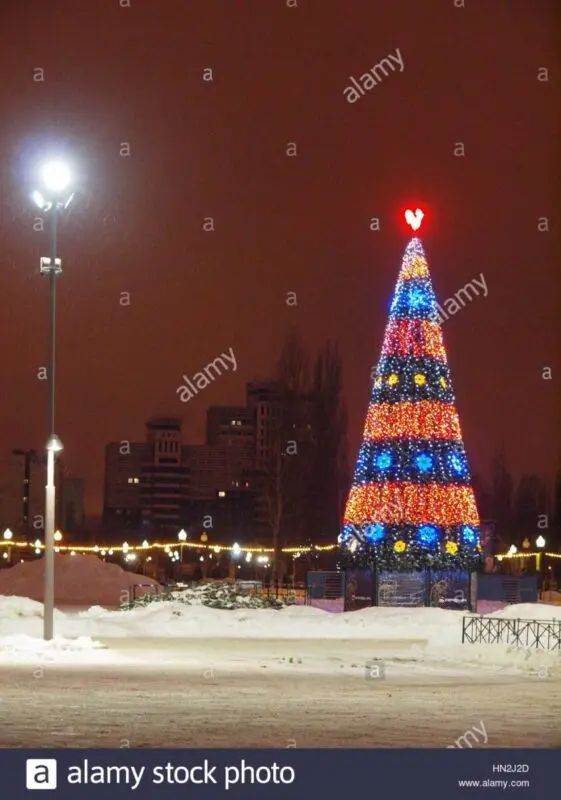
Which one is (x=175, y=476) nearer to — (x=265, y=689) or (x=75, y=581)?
(x=75, y=581)

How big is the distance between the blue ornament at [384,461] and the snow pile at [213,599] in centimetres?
495

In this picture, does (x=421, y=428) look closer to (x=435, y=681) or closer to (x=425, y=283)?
(x=425, y=283)

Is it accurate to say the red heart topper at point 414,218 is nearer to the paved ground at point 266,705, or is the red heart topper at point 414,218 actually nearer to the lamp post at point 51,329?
the lamp post at point 51,329

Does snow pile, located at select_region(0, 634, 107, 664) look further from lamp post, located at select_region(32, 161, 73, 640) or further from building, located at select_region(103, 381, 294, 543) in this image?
building, located at select_region(103, 381, 294, 543)

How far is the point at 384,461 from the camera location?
136ft

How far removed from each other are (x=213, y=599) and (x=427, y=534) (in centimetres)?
631

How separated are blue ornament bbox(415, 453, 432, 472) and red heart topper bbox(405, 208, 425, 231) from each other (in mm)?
6705

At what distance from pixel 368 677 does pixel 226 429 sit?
17652 centimetres

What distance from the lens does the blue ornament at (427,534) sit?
41594 mm

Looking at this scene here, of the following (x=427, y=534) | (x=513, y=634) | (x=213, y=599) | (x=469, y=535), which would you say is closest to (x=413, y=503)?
(x=427, y=534)

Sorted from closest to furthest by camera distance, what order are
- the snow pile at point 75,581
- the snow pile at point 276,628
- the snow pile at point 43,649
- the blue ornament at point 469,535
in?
the snow pile at point 43,649
the snow pile at point 276,628
the blue ornament at point 469,535
the snow pile at point 75,581

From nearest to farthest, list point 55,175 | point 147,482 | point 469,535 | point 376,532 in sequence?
point 55,175 < point 376,532 < point 469,535 < point 147,482

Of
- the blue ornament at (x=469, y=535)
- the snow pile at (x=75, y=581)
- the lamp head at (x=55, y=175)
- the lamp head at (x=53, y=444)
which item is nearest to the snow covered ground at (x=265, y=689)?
the lamp head at (x=53, y=444)
